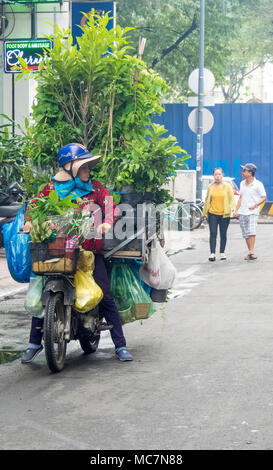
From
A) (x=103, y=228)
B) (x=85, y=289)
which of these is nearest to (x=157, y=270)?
(x=103, y=228)

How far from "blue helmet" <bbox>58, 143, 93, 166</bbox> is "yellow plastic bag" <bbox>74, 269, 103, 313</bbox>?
0.91 metres

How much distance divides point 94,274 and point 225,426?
7.27ft

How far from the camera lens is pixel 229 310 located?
10.0 metres

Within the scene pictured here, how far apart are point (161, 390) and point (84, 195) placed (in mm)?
1790

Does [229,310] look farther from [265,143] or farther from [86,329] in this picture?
[265,143]

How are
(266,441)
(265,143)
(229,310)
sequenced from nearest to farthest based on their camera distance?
(266,441)
(229,310)
(265,143)

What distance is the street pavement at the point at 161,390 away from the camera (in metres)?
5.19

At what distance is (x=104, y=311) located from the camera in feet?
24.2

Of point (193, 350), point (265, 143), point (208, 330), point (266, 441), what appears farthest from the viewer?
point (265, 143)

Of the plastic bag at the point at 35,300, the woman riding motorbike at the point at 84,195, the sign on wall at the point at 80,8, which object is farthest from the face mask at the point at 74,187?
the sign on wall at the point at 80,8

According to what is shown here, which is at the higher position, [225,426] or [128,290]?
[128,290]

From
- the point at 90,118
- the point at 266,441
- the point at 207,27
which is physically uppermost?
the point at 207,27

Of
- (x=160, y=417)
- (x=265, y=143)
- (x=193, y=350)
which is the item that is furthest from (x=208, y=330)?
(x=265, y=143)

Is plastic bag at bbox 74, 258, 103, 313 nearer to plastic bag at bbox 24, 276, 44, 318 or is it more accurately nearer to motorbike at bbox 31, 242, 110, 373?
motorbike at bbox 31, 242, 110, 373
